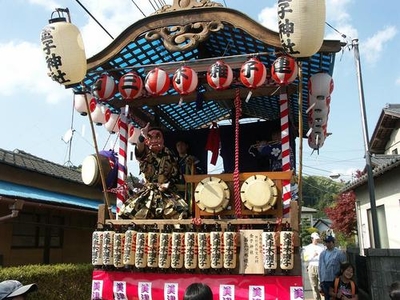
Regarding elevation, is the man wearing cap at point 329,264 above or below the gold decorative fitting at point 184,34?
below

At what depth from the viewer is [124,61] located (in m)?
7.02

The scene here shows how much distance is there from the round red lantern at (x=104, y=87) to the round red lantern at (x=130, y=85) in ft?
0.93

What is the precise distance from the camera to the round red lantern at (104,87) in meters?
6.46

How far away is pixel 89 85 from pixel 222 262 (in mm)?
4401

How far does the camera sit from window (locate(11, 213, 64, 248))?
394 inches

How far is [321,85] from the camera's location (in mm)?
6234

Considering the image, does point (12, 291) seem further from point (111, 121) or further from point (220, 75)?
point (111, 121)

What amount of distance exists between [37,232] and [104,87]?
6.33m

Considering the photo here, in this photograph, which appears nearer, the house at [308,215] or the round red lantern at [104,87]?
the round red lantern at [104,87]

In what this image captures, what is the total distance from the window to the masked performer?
14.6 feet

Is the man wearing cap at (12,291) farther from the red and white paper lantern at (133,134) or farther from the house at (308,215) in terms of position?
Answer: the house at (308,215)

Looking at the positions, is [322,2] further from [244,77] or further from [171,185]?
[171,185]

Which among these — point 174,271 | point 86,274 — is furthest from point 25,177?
point 174,271

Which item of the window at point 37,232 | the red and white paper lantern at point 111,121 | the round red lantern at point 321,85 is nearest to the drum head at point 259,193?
the round red lantern at point 321,85
